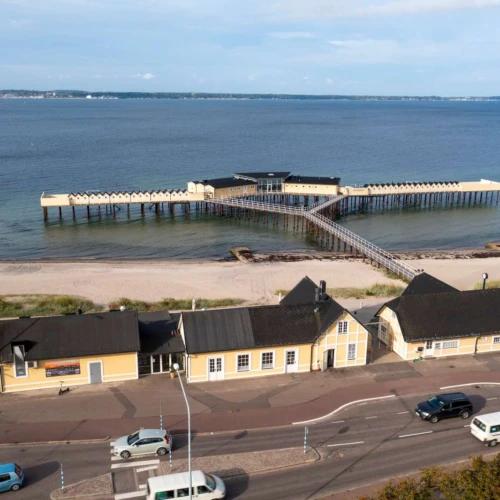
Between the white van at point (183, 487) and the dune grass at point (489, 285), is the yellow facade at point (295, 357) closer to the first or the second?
the white van at point (183, 487)

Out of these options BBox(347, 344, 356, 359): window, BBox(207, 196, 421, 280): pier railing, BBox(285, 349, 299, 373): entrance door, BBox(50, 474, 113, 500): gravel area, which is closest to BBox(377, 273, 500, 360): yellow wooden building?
BBox(347, 344, 356, 359): window

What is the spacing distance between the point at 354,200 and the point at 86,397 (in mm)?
63730

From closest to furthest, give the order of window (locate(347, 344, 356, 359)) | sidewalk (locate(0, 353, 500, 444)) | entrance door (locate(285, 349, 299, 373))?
1. sidewalk (locate(0, 353, 500, 444))
2. entrance door (locate(285, 349, 299, 373))
3. window (locate(347, 344, 356, 359))

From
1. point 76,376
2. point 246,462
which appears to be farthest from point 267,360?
point 76,376

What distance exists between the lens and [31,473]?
22062 millimetres

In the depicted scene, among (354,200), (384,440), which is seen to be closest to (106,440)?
(384,440)

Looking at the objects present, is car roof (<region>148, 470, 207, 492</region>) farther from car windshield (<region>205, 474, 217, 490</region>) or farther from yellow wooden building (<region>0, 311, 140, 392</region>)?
yellow wooden building (<region>0, 311, 140, 392</region>)

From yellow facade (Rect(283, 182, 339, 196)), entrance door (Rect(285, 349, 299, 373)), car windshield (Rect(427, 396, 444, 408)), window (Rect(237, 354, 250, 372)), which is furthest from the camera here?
yellow facade (Rect(283, 182, 339, 196))

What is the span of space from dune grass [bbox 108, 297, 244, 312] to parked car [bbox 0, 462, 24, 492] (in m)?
20.4

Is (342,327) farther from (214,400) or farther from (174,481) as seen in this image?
(174,481)

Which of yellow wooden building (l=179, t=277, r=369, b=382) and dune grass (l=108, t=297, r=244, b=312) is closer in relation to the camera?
yellow wooden building (l=179, t=277, r=369, b=382)

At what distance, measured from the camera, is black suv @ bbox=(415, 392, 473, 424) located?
2598cm

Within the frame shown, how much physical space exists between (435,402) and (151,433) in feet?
42.4

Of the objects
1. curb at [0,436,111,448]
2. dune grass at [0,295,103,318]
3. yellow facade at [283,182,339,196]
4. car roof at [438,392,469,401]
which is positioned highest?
yellow facade at [283,182,339,196]
